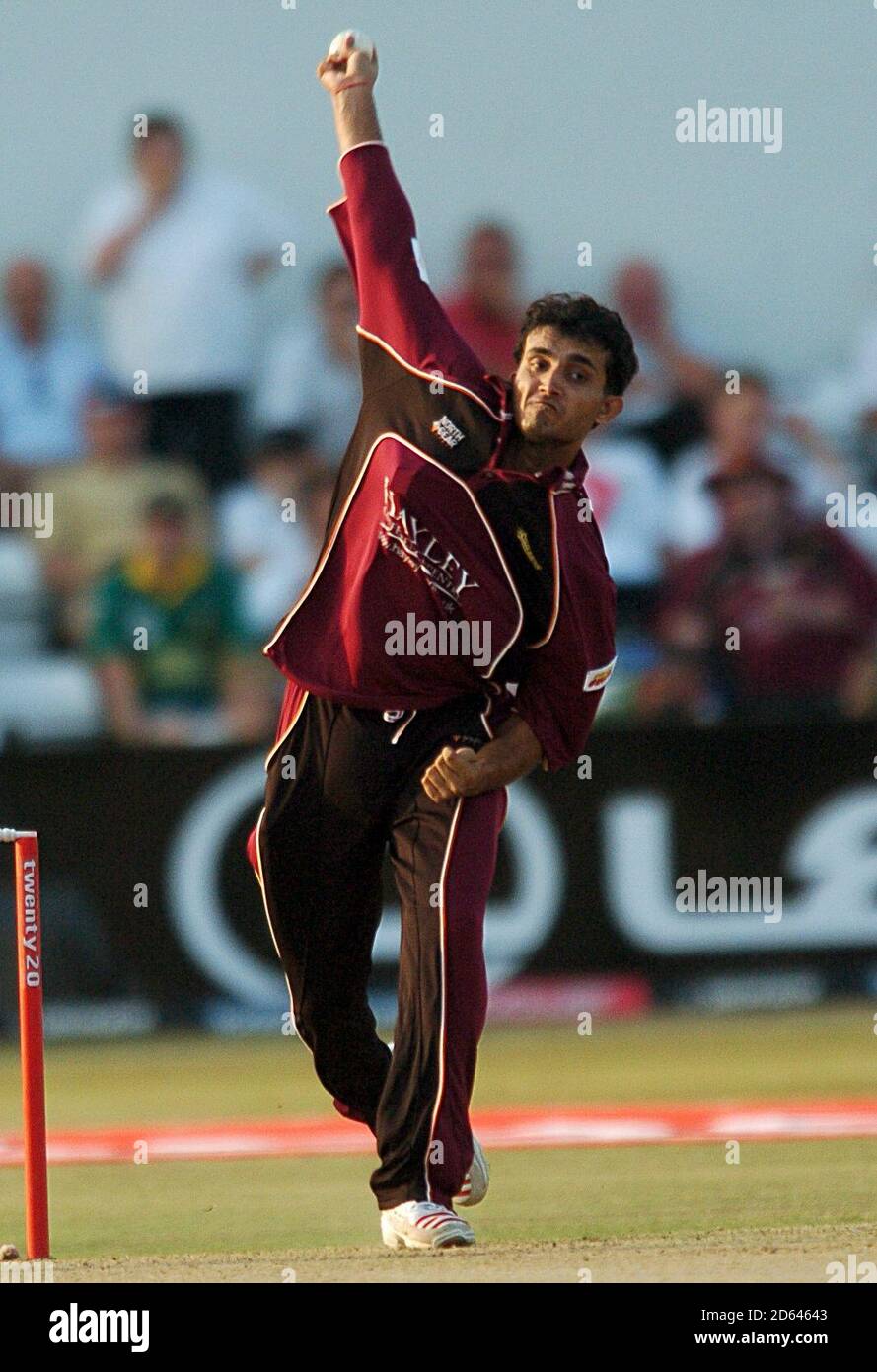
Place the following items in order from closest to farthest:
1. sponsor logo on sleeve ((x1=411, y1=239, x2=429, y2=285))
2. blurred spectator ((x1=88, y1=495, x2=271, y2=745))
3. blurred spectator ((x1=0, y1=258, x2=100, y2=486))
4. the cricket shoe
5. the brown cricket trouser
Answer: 1. the cricket shoe
2. the brown cricket trouser
3. sponsor logo on sleeve ((x1=411, y1=239, x2=429, y2=285))
4. blurred spectator ((x1=88, y1=495, x2=271, y2=745))
5. blurred spectator ((x1=0, y1=258, x2=100, y2=486))

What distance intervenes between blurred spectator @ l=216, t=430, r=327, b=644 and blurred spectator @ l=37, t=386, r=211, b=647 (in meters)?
0.15

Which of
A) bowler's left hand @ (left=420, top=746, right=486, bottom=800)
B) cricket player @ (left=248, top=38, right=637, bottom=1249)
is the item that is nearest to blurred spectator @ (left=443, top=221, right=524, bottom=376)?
cricket player @ (left=248, top=38, right=637, bottom=1249)

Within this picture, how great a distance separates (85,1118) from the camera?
8.18m

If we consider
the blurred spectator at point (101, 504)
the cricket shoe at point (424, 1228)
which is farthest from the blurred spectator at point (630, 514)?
the cricket shoe at point (424, 1228)

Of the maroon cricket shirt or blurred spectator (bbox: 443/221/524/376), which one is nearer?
the maroon cricket shirt

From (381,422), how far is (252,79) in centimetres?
666

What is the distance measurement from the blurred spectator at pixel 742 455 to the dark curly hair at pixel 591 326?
546 cm

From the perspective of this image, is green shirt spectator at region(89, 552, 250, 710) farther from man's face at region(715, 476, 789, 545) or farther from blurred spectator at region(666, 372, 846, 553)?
man's face at region(715, 476, 789, 545)

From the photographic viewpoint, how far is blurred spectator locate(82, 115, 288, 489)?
11.1 m

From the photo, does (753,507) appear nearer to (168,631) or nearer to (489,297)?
(489,297)

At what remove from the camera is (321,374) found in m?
11.1

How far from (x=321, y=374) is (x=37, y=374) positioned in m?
Result: 1.38

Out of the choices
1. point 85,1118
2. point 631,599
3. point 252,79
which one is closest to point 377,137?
point 85,1118

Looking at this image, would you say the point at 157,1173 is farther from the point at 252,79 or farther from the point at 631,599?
the point at 252,79
